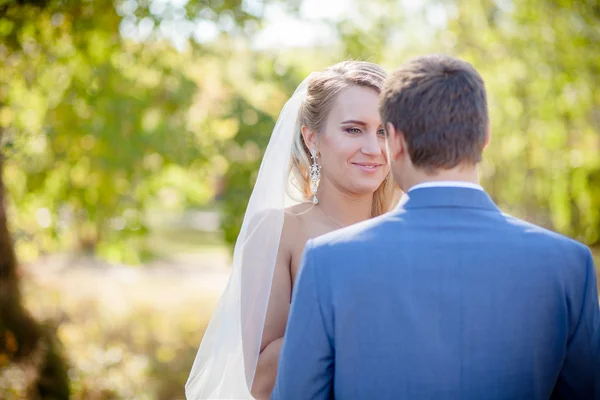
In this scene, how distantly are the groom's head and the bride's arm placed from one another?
1.16 metres

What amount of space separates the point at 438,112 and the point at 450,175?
0.60 ft

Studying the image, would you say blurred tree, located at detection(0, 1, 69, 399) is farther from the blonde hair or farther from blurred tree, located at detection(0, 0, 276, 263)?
the blonde hair

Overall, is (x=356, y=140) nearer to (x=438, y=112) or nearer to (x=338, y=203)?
(x=338, y=203)

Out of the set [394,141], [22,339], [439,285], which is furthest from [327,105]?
[22,339]

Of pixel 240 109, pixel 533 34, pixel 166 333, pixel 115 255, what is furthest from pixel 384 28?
pixel 166 333

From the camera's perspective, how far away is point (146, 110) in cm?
734

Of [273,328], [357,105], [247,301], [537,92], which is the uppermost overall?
[537,92]

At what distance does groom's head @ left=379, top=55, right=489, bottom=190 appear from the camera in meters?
1.68

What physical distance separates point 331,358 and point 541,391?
0.58 metres

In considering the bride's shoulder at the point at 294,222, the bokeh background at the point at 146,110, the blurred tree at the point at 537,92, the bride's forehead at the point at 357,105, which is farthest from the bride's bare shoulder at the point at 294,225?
the blurred tree at the point at 537,92

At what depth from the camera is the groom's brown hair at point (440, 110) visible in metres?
1.68

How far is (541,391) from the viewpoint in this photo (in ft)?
5.90

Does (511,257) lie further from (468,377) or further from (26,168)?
(26,168)

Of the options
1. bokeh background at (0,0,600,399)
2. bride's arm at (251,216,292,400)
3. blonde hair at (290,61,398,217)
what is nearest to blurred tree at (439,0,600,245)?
bokeh background at (0,0,600,399)
